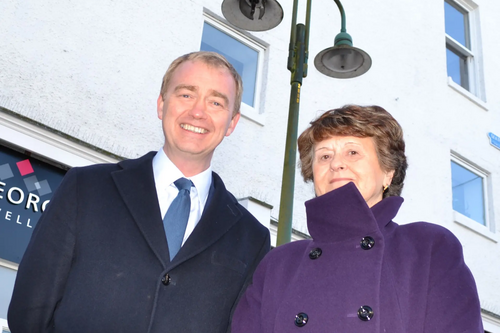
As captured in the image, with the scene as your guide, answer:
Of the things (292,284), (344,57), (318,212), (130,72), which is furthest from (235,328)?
(130,72)

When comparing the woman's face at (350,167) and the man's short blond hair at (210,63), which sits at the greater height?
the man's short blond hair at (210,63)

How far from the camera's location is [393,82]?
32.7 ft

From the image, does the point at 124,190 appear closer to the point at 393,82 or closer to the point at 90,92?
the point at 90,92

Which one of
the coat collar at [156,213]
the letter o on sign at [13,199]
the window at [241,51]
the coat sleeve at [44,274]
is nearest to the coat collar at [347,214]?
the coat collar at [156,213]

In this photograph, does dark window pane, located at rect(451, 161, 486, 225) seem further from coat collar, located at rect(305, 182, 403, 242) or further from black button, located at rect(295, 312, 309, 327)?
black button, located at rect(295, 312, 309, 327)

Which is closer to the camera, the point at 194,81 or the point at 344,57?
the point at 194,81

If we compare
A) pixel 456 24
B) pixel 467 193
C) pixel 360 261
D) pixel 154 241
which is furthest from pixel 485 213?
pixel 154 241

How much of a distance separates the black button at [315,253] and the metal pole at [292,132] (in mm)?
1961

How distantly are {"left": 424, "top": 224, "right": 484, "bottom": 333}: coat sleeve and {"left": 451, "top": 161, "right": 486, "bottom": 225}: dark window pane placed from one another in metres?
8.40

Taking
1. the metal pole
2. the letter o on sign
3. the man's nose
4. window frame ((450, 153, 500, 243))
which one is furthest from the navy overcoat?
window frame ((450, 153, 500, 243))

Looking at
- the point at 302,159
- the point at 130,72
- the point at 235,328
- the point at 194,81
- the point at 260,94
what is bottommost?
the point at 235,328

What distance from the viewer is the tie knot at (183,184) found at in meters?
A: 2.86

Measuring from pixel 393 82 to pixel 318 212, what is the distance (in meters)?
7.77

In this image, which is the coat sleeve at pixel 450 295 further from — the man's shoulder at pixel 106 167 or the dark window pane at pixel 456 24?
the dark window pane at pixel 456 24
